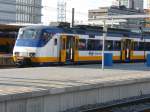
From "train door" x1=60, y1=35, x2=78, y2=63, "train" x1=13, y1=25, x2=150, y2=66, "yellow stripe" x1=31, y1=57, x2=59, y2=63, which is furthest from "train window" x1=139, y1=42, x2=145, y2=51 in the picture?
"yellow stripe" x1=31, y1=57, x2=59, y2=63

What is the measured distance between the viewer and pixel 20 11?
112 m

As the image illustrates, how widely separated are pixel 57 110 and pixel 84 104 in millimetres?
1656

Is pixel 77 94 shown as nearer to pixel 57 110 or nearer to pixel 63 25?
pixel 57 110

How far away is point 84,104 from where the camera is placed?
15906mm

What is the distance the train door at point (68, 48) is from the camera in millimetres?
28578

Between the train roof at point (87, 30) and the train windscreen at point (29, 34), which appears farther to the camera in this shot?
the train roof at point (87, 30)

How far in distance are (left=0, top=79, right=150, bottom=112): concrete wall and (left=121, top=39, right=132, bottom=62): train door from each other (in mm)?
15728

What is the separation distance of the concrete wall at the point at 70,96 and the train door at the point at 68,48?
379 inches

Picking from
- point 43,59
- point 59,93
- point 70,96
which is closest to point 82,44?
point 43,59

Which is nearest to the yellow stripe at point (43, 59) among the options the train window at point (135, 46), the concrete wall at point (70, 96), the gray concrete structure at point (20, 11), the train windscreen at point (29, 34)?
the train windscreen at point (29, 34)

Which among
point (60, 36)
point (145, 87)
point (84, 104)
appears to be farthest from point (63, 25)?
point (84, 104)

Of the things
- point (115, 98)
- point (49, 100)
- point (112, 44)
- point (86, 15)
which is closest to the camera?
point (49, 100)

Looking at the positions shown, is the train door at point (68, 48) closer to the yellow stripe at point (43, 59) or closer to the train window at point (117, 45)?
the yellow stripe at point (43, 59)

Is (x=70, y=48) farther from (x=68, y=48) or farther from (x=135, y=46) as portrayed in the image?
(x=135, y=46)
